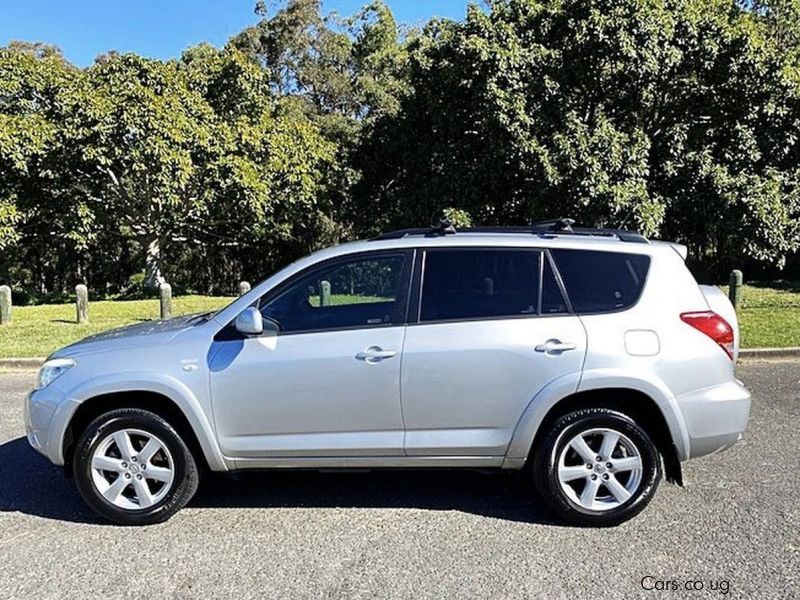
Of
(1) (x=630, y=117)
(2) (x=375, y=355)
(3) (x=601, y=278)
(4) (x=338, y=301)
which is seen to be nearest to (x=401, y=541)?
(2) (x=375, y=355)

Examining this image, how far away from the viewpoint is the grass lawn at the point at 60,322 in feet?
34.0

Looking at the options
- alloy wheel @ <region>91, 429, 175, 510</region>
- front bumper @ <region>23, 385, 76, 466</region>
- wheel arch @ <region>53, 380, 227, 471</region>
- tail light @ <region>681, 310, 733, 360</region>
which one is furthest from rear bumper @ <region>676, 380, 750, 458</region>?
front bumper @ <region>23, 385, 76, 466</region>

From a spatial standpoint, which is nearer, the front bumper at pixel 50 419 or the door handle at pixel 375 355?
the door handle at pixel 375 355

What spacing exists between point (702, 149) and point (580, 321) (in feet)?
43.2

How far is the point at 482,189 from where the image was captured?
53.5 ft

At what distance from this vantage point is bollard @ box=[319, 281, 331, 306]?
14.4 ft

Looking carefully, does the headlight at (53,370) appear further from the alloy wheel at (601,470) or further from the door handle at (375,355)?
the alloy wheel at (601,470)

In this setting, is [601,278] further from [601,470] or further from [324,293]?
[324,293]

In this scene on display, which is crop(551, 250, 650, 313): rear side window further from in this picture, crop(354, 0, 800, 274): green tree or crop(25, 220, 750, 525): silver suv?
crop(354, 0, 800, 274): green tree

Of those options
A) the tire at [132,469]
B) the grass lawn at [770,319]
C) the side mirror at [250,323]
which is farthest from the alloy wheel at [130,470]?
the grass lawn at [770,319]

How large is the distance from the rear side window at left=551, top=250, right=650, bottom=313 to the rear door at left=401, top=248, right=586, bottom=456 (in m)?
0.09

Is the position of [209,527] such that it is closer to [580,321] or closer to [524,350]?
[524,350]

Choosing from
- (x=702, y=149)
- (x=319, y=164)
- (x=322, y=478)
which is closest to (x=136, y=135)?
(x=319, y=164)

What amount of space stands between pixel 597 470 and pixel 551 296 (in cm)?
107
